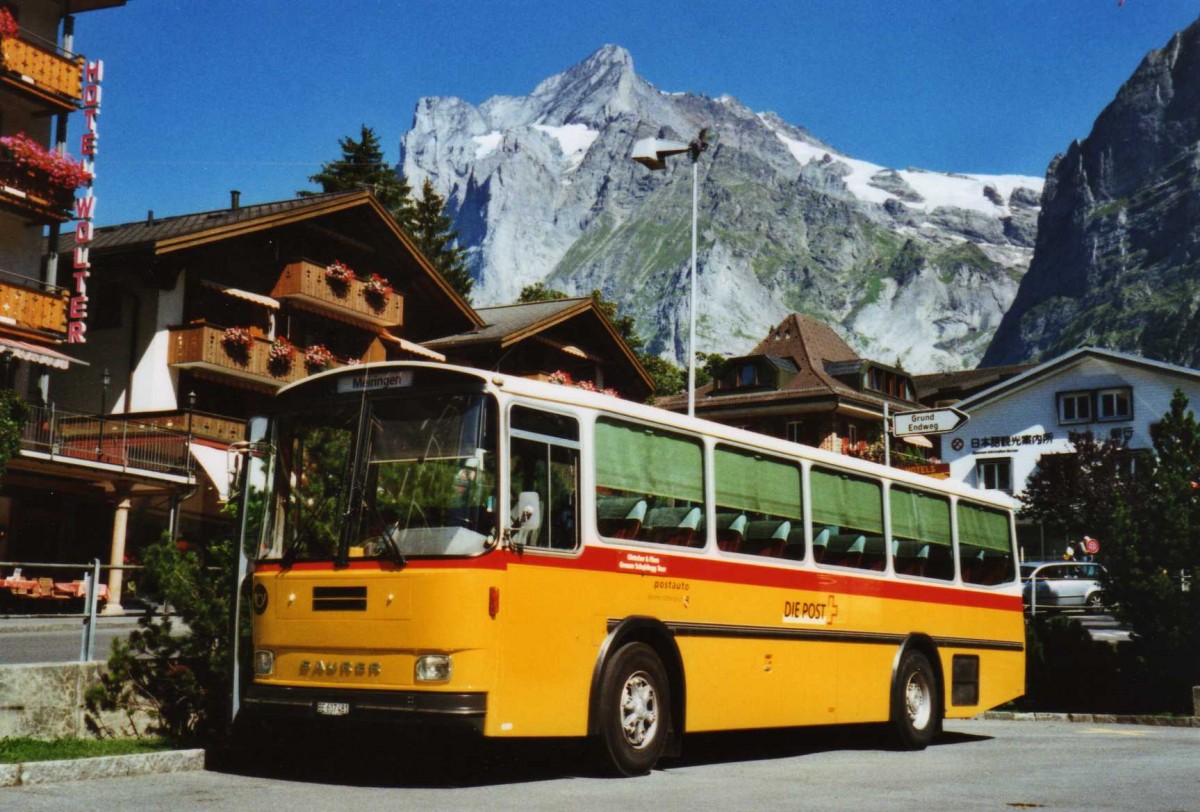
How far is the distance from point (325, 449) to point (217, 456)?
78.8 ft

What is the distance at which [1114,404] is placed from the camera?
60.1m

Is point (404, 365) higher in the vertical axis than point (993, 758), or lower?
higher

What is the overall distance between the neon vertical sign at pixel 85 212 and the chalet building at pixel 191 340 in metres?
0.43

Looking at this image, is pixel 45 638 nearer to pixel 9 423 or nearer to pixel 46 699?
pixel 46 699

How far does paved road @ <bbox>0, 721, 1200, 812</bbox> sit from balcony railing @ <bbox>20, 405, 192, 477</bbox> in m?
20.2

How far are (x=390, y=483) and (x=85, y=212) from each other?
25305mm

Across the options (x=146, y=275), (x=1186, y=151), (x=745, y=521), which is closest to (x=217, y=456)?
Result: (x=146, y=275)

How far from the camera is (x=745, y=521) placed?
11766 mm

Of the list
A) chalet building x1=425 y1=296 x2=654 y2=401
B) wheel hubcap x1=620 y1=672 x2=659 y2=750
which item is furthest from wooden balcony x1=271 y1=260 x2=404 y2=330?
wheel hubcap x1=620 y1=672 x2=659 y2=750

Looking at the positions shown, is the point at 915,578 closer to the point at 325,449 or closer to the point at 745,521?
the point at 745,521

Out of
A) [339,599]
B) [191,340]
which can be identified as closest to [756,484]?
[339,599]

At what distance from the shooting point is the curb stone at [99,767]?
8.85 m

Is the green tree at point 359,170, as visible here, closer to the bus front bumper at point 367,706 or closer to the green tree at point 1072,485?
the green tree at point 1072,485

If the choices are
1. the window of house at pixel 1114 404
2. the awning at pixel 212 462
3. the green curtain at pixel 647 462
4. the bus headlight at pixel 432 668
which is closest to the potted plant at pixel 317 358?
the awning at pixel 212 462
